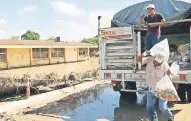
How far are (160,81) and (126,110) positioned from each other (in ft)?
9.86

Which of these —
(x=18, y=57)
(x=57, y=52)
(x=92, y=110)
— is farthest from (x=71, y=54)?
(x=92, y=110)

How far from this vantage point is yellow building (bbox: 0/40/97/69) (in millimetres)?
22875

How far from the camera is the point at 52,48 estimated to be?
96.4ft

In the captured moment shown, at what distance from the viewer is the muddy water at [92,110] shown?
24.1ft

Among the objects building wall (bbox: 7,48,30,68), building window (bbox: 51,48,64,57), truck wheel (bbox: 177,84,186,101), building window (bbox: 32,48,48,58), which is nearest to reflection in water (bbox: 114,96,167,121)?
truck wheel (bbox: 177,84,186,101)

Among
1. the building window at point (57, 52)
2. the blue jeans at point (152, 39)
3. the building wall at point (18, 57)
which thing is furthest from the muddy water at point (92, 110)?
the building window at point (57, 52)

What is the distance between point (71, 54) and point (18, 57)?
945 cm

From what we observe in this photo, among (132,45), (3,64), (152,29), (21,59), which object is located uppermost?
(152,29)

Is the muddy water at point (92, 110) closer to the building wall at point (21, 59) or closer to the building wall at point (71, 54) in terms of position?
the building wall at point (21, 59)

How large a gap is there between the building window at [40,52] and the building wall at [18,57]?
3.31ft

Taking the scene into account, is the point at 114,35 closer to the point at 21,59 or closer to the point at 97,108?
the point at 97,108

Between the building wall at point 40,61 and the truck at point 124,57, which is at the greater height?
the truck at point 124,57

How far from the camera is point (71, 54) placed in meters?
33.0

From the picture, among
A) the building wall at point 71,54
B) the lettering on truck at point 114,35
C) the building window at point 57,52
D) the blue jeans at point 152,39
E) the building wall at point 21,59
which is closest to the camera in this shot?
the blue jeans at point 152,39
